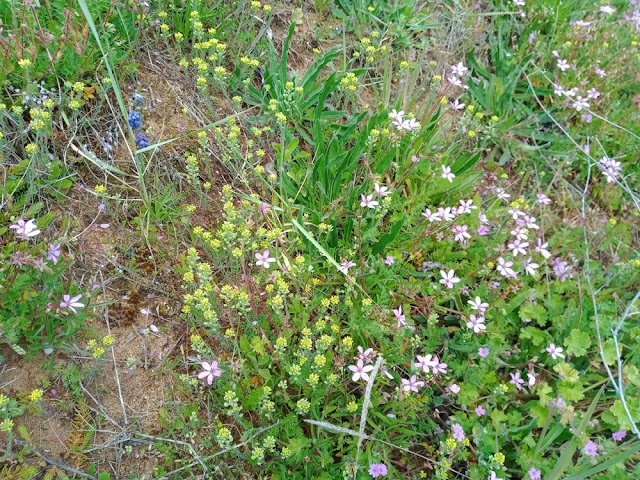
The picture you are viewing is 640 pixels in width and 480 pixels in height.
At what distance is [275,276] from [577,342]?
1.97 metres

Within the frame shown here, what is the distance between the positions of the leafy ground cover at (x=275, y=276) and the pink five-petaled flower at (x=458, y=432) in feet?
0.04

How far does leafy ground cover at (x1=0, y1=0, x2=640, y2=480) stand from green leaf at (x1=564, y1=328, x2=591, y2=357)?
0.02 m

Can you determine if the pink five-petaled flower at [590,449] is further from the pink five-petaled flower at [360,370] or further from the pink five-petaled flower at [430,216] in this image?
the pink five-petaled flower at [430,216]

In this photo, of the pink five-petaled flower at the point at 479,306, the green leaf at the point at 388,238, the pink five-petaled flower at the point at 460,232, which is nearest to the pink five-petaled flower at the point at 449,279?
the pink five-petaled flower at the point at 479,306

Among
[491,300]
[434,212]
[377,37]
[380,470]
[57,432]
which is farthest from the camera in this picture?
[377,37]

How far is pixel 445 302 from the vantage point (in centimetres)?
298

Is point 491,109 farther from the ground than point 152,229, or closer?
farther from the ground

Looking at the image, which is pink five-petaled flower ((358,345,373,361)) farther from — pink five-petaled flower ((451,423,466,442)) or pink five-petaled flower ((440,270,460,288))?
pink five-petaled flower ((440,270,460,288))

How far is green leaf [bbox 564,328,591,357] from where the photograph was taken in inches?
109

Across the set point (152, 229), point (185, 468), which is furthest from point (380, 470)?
point (152, 229)

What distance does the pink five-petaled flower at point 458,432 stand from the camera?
7.75 ft

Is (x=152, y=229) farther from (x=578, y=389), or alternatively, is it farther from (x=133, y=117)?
(x=578, y=389)

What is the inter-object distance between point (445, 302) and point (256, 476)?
160cm

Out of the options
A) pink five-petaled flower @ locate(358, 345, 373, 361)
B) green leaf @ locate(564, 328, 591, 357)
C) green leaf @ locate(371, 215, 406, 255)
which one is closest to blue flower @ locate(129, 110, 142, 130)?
green leaf @ locate(371, 215, 406, 255)
